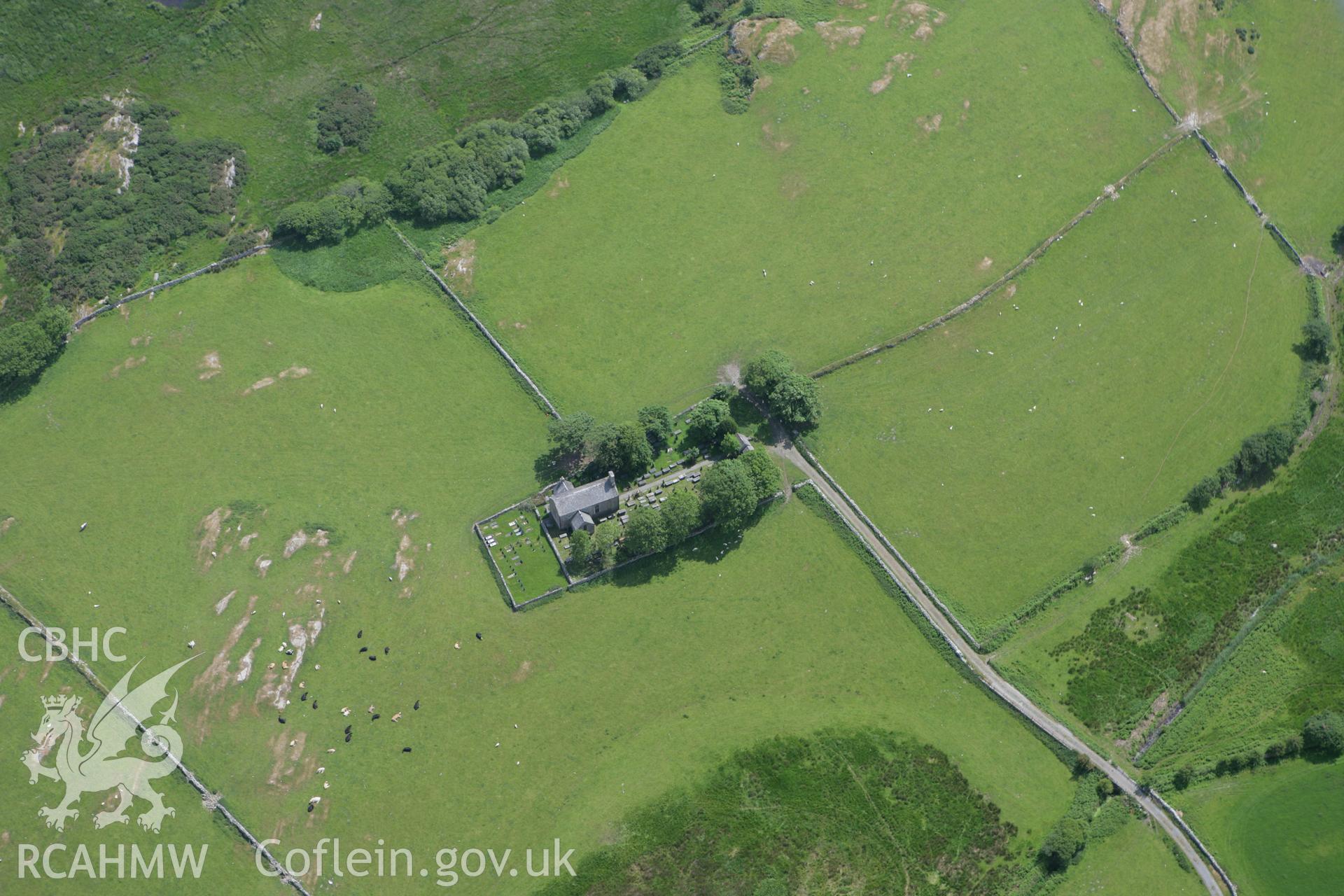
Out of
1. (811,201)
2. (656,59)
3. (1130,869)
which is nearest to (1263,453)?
(1130,869)

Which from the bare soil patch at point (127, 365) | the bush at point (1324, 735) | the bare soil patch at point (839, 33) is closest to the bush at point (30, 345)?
the bare soil patch at point (127, 365)

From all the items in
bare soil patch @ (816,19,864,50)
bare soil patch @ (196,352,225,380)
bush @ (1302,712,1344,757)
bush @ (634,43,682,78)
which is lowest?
bare soil patch @ (196,352,225,380)

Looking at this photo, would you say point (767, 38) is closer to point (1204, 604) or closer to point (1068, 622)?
point (1068, 622)

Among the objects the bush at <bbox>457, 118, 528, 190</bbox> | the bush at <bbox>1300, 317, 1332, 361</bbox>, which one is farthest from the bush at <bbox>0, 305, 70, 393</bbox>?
the bush at <bbox>1300, 317, 1332, 361</bbox>

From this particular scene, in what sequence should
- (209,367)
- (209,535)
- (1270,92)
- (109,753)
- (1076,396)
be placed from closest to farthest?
1. (109,753)
2. (209,535)
3. (209,367)
4. (1076,396)
5. (1270,92)

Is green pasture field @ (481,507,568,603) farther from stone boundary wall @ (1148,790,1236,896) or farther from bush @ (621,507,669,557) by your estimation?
stone boundary wall @ (1148,790,1236,896)

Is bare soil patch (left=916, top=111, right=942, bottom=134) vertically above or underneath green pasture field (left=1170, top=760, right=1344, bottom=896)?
above
